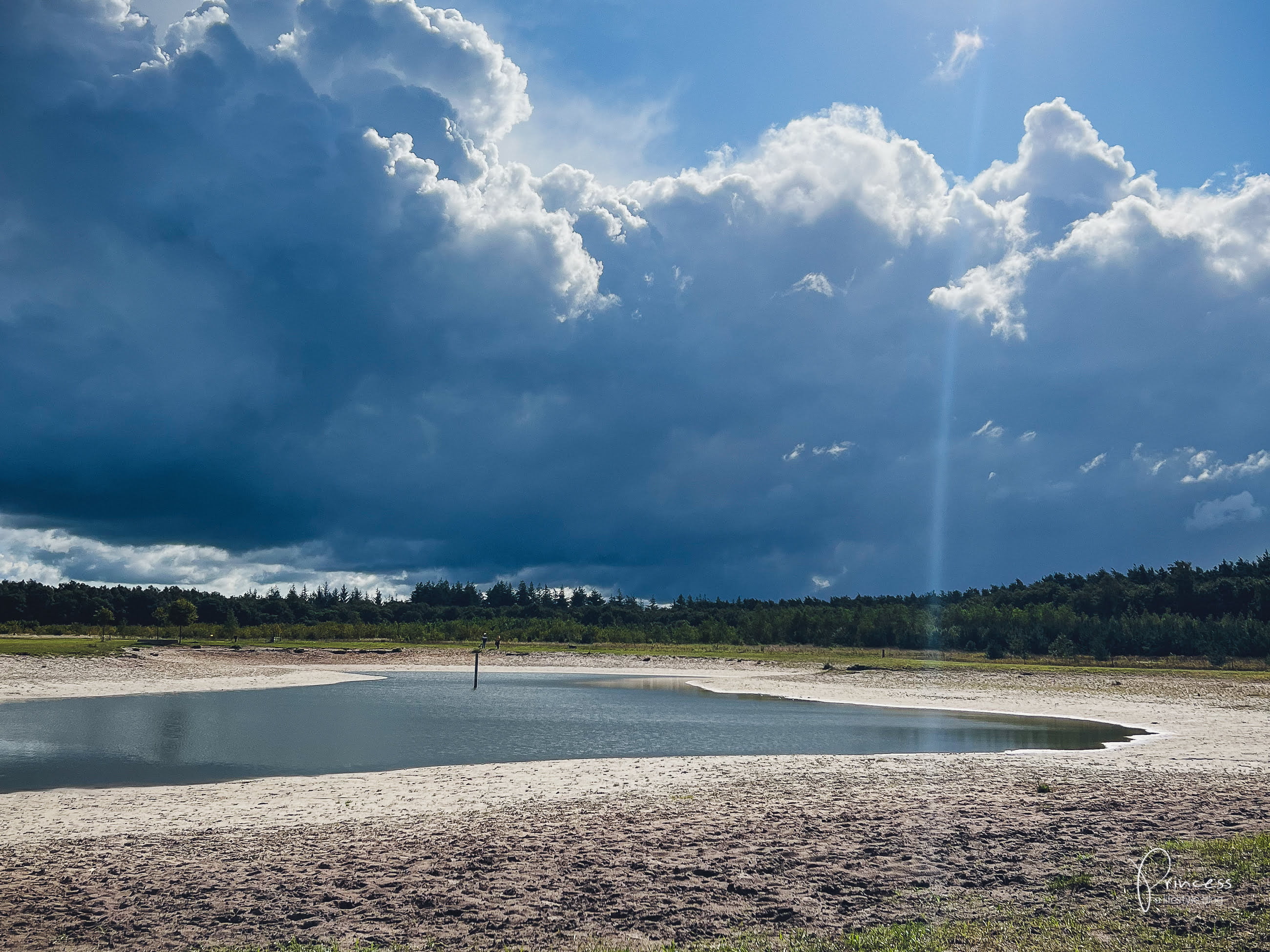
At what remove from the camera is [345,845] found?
1462cm

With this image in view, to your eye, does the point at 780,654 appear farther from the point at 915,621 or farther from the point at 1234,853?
the point at 1234,853

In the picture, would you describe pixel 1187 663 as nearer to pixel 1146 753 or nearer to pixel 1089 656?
pixel 1089 656

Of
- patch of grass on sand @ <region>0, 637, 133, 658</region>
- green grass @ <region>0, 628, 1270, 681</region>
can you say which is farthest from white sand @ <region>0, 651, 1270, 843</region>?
green grass @ <region>0, 628, 1270, 681</region>

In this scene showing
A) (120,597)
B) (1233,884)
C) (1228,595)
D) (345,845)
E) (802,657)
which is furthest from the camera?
(120,597)

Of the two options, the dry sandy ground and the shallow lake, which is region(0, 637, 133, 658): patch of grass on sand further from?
the dry sandy ground

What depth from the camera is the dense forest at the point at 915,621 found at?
11819 cm

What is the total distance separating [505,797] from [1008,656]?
369ft

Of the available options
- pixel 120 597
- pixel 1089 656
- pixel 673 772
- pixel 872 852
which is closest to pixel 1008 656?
pixel 1089 656

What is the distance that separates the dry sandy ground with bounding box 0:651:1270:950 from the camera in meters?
10.6

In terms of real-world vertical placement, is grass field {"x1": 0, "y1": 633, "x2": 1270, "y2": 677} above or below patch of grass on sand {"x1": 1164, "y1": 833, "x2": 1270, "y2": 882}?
below

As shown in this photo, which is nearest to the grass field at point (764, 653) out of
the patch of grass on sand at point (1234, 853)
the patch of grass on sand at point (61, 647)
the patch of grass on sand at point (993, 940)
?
the patch of grass on sand at point (61, 647)

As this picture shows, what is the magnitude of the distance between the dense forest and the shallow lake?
272 feet

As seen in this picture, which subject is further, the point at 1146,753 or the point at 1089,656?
the point at 1089,656

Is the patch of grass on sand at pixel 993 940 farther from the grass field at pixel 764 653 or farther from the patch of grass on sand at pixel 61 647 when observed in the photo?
the grass field at pixel 764 653
